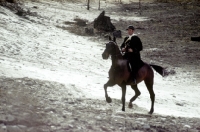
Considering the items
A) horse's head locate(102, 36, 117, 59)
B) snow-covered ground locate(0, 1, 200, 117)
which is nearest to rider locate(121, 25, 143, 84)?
horse's head locate(102, 36, 117, 59)

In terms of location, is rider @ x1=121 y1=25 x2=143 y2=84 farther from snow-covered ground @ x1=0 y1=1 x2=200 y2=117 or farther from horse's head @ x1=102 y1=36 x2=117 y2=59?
snow-covered ground @ x1=0 y1=1 x2=200 y2=117

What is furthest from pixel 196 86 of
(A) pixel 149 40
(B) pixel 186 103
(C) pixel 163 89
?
(A) pixel 149 40

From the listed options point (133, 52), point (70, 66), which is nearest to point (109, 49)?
point (133, 52)

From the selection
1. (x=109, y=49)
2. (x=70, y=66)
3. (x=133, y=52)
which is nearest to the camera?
(x=109, y=49)

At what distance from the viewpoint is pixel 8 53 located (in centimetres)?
1574

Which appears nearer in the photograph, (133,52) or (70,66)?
(133,52)

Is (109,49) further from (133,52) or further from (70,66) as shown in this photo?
(70,66)

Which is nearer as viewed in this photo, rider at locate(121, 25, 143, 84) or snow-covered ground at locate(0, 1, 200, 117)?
rider at locate(121, 25, 143, 84)

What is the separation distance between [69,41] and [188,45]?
1223 cm

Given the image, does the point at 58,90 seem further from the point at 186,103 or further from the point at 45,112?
the point at 186,103

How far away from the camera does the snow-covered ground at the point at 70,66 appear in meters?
11.9

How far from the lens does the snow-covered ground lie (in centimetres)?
1191

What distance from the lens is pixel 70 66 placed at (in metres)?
17.3

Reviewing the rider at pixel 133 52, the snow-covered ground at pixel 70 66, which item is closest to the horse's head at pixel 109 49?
the rider at pixel 133 52
